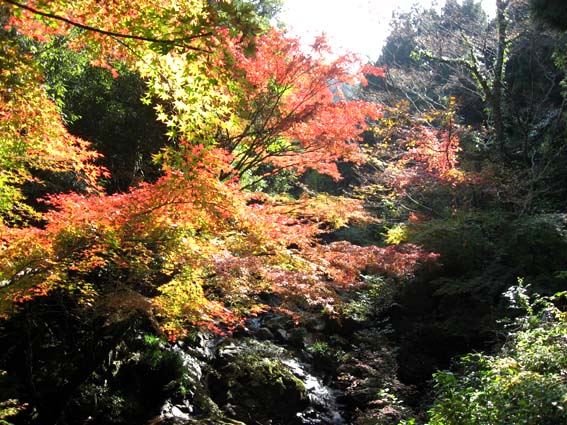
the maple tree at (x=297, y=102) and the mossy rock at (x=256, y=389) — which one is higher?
the maple tree at (x=297, y=102)

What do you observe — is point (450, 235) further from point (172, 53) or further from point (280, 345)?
point (172, 53)

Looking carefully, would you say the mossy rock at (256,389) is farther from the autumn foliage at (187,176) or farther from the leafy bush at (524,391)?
the leafy bush at (524,391)

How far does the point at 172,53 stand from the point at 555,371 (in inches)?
186

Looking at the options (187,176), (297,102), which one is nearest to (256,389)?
(297,102)

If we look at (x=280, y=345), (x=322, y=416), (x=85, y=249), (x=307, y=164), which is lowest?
(x=322, y=416)

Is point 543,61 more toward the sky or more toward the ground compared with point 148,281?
more toward the sky

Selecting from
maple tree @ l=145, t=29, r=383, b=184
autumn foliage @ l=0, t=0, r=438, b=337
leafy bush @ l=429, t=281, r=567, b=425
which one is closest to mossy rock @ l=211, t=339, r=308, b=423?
autumn foliage @ l=0, t=0, r=438, b=337

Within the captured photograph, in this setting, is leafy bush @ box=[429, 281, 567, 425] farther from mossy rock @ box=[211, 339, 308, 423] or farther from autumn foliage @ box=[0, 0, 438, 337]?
mossy rock @ box=[211, 339, 308, 423]

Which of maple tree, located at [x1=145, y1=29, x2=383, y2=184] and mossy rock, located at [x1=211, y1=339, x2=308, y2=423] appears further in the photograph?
mossy rock, located at [x1=211, y1=339, x2=308, y2=423]

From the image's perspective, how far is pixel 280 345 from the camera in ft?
35.1

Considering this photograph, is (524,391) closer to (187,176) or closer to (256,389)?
(187,176)

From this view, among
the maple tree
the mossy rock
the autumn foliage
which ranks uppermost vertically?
the maple tree

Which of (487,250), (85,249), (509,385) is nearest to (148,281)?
(85,249)

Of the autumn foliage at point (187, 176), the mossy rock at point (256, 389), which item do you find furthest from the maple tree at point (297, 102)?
the mossy rock at point (256, 389)
